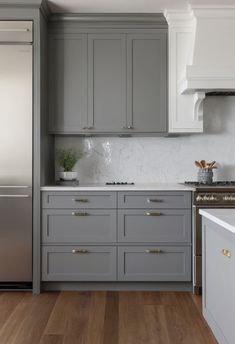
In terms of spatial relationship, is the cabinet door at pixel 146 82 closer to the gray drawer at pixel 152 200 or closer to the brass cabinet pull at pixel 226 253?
the gray drawer at pixel 152 200

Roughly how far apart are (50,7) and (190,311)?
2.84m

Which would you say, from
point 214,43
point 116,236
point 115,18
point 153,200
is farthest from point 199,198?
point 115,18

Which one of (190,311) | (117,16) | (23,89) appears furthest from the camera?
(117,16)

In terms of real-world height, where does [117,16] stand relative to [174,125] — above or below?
above

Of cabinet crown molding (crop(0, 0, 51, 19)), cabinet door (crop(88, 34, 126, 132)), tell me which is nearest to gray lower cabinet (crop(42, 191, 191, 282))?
cabinet door (crop(88, 34, 126, 132))

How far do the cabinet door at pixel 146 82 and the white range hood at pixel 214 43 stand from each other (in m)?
0.26

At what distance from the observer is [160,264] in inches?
140

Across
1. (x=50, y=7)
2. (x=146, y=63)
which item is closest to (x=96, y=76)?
(x=146, y=63)

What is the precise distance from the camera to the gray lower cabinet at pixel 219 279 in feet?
6.45

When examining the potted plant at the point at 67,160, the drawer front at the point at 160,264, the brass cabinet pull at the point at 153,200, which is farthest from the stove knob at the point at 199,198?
the potted plant at the point at 67,160

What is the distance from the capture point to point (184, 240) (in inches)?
139

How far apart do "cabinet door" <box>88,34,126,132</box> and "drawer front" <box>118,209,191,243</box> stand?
90 centimetres

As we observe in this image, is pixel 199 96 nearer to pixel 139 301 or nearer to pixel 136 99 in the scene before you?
pixel 136 99

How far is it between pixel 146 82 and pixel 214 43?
0.69 metres
